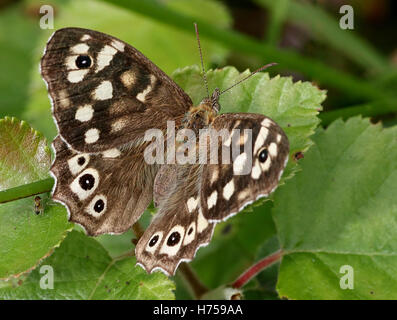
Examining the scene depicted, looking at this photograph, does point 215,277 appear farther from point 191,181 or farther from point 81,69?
point 81,69

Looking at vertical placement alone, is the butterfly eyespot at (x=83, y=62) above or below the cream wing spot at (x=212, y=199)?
above

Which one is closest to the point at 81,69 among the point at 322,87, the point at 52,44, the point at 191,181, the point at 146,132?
the point at 52,44

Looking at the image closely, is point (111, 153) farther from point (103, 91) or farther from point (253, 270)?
point (253, 270)

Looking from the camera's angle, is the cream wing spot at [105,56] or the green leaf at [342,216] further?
the green leaf at [342,216]

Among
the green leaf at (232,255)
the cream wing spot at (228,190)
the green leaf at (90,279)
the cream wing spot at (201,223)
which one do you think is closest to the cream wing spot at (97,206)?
the green leaf at (90,279)

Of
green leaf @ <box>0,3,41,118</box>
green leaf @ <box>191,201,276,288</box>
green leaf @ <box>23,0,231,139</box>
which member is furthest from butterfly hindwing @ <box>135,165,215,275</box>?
green leaf @ <box>0,3,41,118</box>

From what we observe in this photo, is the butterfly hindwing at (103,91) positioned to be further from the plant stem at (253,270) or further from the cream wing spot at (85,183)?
the plant stem at (253,270)
